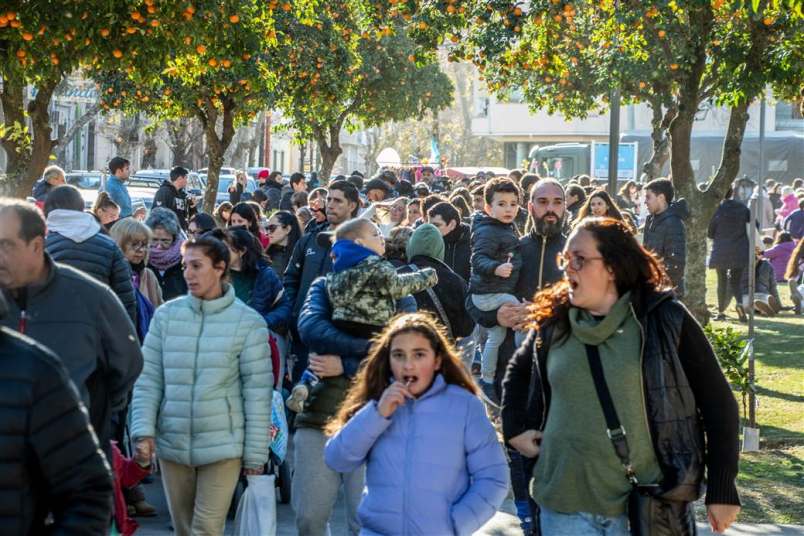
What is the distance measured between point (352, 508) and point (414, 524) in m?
1.76

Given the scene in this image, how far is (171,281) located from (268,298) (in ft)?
3.46

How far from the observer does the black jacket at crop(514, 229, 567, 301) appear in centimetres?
879

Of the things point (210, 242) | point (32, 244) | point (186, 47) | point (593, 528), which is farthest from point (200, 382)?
point (186, 47)

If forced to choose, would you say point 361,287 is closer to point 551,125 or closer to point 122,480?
point 122,480

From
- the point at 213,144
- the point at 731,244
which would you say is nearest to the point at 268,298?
the point at 731,244

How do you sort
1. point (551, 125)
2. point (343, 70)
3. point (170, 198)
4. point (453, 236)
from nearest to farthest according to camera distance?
point (453, 236) < point (170, 198) < point (343, 70) < point (551, 125)

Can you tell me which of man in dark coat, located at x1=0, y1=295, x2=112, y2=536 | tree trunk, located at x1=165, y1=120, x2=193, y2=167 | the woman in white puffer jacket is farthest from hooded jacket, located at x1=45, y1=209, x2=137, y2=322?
tree trunk, located at x1=165, y1=120, x2=193, y2=167

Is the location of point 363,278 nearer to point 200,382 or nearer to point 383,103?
point 200,382

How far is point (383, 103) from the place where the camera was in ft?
118

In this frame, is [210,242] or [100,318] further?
[210,242]

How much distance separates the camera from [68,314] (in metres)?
5.54

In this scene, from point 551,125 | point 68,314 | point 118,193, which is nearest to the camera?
point 68,314

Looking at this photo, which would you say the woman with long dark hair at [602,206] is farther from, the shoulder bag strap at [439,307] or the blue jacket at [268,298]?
the blue jacket at [268,298]

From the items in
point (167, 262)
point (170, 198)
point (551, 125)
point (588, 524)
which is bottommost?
point (588, 524)
